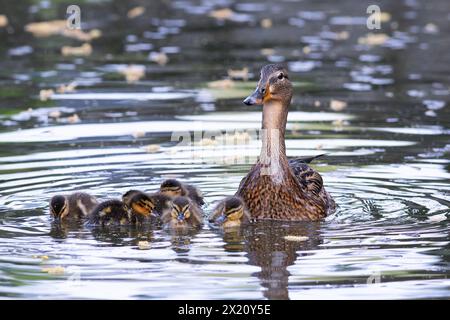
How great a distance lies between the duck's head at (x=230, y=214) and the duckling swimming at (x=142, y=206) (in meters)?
A: 0.44

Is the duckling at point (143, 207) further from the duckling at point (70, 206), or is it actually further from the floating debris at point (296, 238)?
the floating debris at point (296, 238)

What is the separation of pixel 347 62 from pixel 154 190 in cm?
659

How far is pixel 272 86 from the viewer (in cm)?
998

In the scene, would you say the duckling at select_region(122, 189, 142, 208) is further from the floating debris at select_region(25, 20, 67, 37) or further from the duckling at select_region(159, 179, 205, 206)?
the floating debris at select_region(25, 20, 67, 37)

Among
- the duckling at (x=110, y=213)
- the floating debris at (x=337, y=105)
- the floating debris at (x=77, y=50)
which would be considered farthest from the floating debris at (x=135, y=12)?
the duckling at (x=110, y=213)

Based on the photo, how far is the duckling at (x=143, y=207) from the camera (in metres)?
9.73

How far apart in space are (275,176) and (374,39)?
346 inches

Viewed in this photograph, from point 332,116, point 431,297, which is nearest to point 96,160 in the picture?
point 332,116

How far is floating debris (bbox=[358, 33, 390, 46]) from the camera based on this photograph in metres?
18.3

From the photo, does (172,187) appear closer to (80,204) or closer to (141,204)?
(141,204)

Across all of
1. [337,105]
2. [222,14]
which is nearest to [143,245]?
[337,105]

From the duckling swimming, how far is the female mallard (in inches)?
28.1

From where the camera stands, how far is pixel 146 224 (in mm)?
9805

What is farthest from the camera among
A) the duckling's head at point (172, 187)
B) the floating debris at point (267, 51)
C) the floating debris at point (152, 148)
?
the floating debris at point (267, 51)
